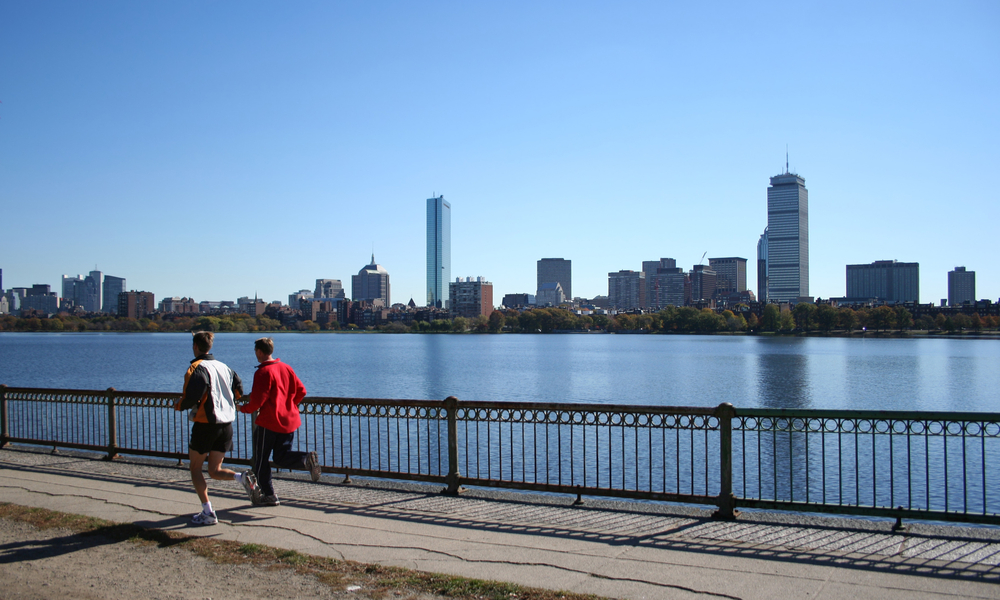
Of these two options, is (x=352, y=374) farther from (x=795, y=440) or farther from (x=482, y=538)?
(x=482, y=538)

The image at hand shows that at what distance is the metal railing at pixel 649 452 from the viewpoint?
8.43 metres

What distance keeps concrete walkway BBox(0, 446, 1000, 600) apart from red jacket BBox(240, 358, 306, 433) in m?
1.09

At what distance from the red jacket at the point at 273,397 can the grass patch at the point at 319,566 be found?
160 cm

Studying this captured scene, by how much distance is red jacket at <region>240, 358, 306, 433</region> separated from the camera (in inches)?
347

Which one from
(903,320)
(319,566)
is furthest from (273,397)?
(903,320)

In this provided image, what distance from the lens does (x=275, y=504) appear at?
9.21m

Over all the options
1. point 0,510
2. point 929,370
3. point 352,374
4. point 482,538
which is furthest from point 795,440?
point 929,370

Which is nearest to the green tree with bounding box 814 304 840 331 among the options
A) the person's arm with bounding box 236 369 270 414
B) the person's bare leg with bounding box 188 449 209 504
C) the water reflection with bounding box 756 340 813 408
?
the water reflection with bounding box 756 340 813 408

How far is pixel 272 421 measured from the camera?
29.2ft

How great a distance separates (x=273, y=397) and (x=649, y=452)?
22.7 ft

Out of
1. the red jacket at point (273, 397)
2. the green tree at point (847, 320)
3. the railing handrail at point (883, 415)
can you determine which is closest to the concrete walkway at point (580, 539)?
the red jacket at point (273, 397)

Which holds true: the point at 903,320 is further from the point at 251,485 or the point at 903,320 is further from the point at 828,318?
the point at 251,485

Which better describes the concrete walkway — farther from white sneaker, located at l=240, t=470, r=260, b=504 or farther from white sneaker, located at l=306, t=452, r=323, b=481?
white sneaker, located at l=306, t=452, r=323, b=481

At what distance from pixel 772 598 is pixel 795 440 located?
24140mm
